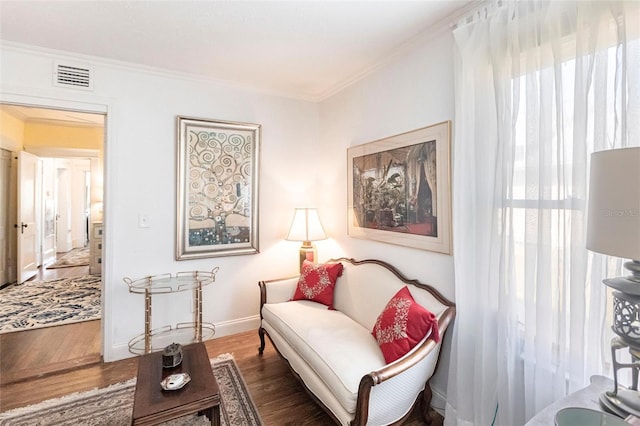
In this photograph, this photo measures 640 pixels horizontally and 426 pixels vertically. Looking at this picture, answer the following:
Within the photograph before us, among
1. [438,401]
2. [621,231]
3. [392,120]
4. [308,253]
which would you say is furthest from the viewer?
[308,253]

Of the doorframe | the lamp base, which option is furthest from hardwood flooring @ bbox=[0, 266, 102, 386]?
the lamp base

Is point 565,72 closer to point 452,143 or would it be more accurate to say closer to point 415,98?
point 452,143

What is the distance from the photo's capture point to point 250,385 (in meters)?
2.32

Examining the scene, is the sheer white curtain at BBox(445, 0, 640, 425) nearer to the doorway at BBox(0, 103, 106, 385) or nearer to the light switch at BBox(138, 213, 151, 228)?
the light switch at BBox(138, 213, 151, 228)

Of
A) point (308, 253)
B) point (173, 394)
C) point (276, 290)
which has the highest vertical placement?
point (308, 253)

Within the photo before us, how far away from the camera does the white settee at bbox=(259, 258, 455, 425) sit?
157 centimetres

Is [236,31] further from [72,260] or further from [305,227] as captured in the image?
[72,260]

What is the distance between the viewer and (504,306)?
1.62m

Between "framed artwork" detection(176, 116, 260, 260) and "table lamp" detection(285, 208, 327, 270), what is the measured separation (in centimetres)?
43

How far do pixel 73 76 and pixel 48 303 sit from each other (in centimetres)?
306

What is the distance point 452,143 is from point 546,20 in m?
0.75

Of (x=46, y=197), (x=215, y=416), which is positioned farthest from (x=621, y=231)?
(x=46, y=197)

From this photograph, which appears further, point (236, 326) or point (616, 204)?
point (236, 326)

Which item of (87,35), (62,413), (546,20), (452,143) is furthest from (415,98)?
(62,413)
